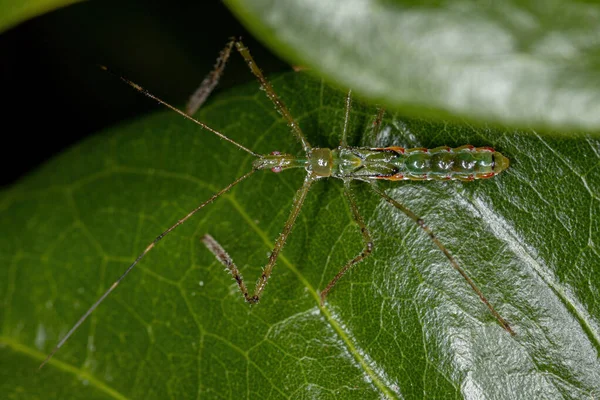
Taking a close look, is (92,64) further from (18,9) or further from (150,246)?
(18,9)

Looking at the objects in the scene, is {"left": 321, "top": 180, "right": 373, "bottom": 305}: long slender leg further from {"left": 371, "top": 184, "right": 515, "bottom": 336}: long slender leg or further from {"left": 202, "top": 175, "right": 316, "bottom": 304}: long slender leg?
{"left": 202, "top": 175, "right": 316, "bottom": 304}: long slender leg

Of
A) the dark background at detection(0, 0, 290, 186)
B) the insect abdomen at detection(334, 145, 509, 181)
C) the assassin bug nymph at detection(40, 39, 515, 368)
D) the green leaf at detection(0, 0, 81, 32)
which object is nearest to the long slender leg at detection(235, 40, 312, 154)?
the assassin bug nymph at detection(40, 39, 515, 368)

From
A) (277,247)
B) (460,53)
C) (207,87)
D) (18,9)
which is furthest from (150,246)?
(460,53)

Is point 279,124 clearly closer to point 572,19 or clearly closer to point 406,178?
point 406,178

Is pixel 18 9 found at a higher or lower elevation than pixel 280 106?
lower

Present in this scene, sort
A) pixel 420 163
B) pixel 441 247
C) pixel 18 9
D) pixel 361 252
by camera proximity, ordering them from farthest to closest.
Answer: pixel 361 252 → pixel 420 163 → pixel 441 247 → pixel 18 9
